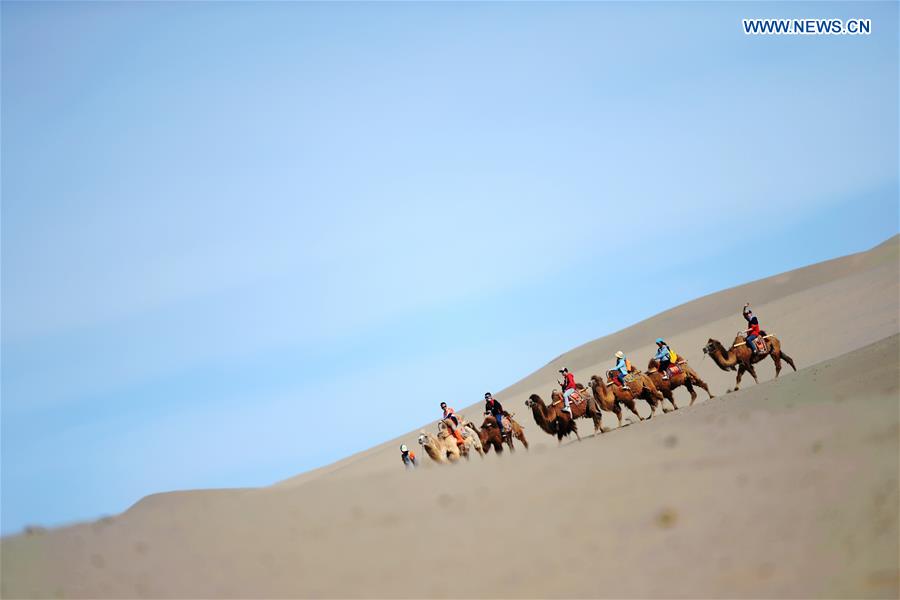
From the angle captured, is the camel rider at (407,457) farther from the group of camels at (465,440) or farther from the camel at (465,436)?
the camel at (465,436)

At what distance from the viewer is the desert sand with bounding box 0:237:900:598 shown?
1159cm

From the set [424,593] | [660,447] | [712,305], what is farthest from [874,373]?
[712,305]

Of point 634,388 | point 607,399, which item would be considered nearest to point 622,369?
point 634,388

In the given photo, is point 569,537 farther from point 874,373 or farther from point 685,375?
point 685,375

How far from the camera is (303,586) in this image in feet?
38.8

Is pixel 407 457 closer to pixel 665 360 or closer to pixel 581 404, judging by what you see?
pixel 581 404

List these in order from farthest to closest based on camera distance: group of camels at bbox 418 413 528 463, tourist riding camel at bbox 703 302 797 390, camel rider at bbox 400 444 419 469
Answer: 1. tourist riding camel at bbox 703 302 797 390
2. camel rider at bbox 400 444 419 469
3. group of camels at bbox 418 413 528 463

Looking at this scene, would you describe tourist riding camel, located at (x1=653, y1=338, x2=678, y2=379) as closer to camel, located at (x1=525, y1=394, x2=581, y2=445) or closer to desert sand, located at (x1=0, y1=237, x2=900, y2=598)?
camel, located at (x1=525, y1=394, x2=581, y2=445)

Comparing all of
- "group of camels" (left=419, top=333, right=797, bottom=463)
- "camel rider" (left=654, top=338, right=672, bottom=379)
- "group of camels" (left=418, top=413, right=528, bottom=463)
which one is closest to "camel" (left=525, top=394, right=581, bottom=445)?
"group of camels" (left=419, top=333, right=797, bottom=463)

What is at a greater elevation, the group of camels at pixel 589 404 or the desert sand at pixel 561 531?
the group of camels at pixel 589 404

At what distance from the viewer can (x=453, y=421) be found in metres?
27.5

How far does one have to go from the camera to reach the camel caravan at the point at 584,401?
2700 centimetres

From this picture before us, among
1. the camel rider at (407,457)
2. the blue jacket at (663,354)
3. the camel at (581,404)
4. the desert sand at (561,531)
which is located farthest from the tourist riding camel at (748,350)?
the desert sand at (561,531)

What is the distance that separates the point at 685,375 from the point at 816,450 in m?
16.2
